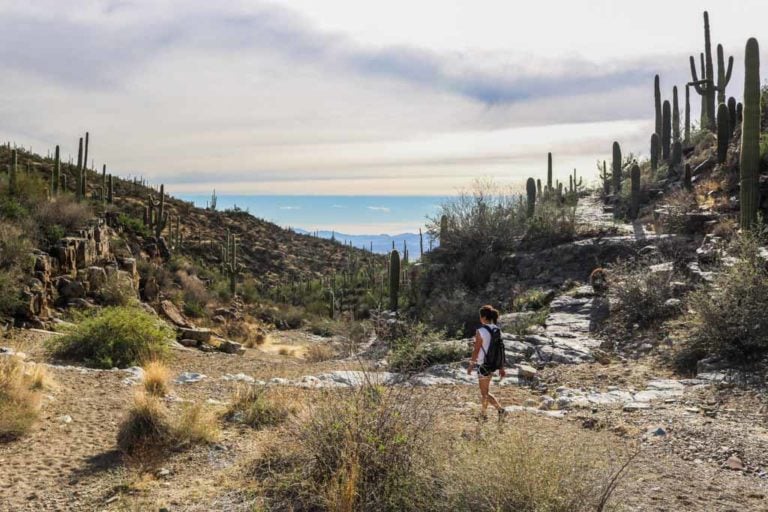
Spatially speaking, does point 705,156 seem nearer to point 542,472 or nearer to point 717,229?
point 717,229

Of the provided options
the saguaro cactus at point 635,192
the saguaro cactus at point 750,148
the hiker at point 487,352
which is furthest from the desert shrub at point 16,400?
the saguaro cactus at point 635,192

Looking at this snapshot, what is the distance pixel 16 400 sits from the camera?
273 inches

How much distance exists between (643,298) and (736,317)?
11.2 ft

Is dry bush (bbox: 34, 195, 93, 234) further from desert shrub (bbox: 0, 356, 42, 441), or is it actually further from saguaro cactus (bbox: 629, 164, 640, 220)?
saguaro cactus (bbox: 629, 164, 640, 220)

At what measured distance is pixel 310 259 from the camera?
5284cm

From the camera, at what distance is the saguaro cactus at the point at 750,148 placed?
14289mm

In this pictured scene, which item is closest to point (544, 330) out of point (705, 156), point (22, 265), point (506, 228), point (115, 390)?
point (506, 228)

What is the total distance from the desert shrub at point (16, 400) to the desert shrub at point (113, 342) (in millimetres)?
2941

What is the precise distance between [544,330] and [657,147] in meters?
20.5

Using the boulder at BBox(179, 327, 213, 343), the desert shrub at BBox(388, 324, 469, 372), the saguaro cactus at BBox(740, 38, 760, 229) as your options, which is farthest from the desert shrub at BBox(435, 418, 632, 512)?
the boulder at BBox(179, 327, 213, 343)

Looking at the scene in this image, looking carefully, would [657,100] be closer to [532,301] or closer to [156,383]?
[532,301]

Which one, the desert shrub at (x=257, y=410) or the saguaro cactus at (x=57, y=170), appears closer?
the desert shrub at (x=257, y=410)

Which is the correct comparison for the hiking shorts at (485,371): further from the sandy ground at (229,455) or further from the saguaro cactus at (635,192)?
the saguaro cactus at (635,192)

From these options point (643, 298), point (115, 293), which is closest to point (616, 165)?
point (643, 298)
